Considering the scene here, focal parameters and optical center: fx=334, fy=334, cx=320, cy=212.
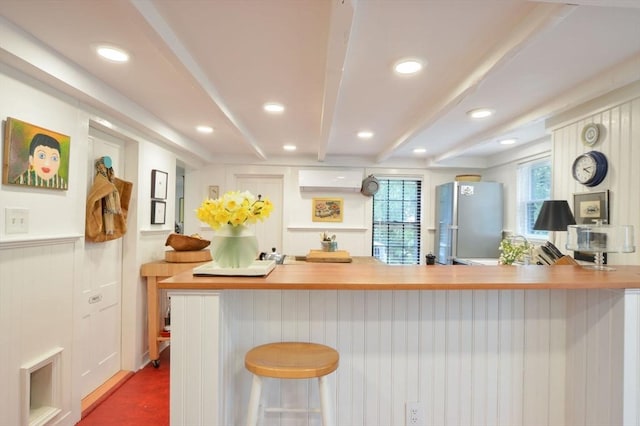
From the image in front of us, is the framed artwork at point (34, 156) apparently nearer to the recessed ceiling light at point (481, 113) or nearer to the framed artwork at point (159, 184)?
the framed artwork at point (159, 184)

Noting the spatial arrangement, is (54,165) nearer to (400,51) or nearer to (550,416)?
(400,51)

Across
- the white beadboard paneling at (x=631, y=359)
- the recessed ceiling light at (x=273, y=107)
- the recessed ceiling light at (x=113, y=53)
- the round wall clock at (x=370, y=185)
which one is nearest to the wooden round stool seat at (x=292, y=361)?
the white beadboard paneling at (x=631, y=359)

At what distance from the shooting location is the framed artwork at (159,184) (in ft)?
10.2

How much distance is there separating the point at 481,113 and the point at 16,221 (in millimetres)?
3153

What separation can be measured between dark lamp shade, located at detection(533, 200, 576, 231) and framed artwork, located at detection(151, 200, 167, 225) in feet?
10.6

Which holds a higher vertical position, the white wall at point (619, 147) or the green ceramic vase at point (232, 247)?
the white wall at point (619, 147)

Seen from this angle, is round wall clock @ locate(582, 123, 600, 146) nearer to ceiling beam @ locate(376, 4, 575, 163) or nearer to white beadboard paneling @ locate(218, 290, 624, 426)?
ceiling beam @ locate(376, 4, 575, 163)

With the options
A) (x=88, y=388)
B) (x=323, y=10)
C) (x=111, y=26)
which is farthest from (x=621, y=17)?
(x=88, y=388)

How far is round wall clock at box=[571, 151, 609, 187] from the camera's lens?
217 cm

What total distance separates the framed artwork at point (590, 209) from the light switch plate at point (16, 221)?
3197mm

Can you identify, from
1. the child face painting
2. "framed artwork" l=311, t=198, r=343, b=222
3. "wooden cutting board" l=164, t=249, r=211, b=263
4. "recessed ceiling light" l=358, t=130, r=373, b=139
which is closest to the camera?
the child face painting

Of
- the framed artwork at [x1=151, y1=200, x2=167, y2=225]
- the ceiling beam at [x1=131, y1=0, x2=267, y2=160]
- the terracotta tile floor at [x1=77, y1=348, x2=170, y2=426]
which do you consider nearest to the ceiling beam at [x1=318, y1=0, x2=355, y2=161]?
the ceiling beam at [x1=131, y1=0, x2=267, y2=160]

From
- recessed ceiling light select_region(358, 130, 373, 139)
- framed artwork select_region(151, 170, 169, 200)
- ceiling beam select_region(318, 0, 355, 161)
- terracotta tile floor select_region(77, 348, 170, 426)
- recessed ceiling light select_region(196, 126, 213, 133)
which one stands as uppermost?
recessed ceiling light select_region(358, 130, 373, 139)

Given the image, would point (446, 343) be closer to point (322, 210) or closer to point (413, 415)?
point (413, 415)
